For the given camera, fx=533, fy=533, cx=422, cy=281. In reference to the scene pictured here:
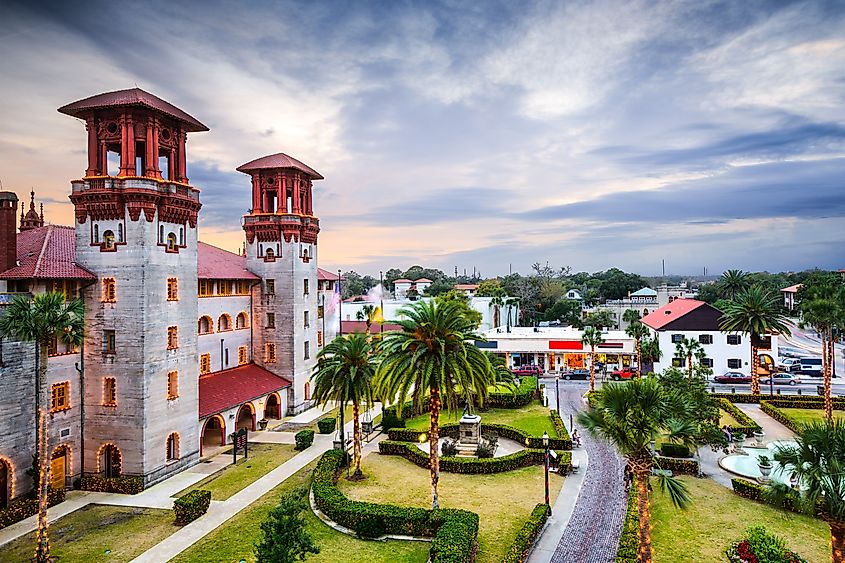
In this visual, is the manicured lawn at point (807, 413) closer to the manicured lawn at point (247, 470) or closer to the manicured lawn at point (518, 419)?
the manicured lawn at point (518, 419)

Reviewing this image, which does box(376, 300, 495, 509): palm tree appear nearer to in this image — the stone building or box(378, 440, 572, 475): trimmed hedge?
box(378, 440, 572, 475): trimmed hedge

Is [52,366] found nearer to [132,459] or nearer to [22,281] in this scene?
[22,281]

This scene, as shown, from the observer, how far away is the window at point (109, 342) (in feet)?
112

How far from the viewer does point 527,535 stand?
24234mm

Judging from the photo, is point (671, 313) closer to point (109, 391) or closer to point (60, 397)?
point (109, 391)

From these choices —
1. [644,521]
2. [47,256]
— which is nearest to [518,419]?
[644,521]

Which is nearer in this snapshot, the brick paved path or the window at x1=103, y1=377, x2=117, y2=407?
the brick paved path

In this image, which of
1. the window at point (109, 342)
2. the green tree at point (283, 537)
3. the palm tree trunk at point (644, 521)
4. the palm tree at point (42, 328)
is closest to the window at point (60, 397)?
the window at point (109, 342)

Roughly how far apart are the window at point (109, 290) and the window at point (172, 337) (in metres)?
3.95

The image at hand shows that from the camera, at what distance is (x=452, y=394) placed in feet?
88.7

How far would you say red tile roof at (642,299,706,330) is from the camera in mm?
73000

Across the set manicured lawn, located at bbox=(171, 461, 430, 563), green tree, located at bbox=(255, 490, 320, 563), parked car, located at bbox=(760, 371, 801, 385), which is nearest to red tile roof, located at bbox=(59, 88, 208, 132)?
manicured lawn, located at bbox=(171, 461, 430, 563)

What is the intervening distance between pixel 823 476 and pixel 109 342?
37029 millimetres

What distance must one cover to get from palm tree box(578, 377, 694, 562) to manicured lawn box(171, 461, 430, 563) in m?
10.1
